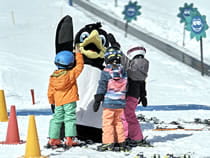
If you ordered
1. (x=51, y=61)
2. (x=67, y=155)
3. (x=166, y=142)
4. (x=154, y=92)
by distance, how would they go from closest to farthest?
(x=67, y=155)
(x=166, y=142)
(x=154, y=92)
(x=51, y=61)

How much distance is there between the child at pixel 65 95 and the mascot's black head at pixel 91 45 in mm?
561

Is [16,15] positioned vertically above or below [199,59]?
above

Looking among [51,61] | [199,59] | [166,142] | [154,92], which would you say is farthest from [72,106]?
[199,59]

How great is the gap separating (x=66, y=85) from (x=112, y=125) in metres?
0.88

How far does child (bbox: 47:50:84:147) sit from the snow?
0.35 meters

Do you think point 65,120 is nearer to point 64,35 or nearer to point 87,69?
point 87,69

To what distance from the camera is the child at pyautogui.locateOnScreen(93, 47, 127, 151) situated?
7883 millimetres

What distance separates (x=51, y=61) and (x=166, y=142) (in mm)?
12255

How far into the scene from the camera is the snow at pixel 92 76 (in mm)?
8539

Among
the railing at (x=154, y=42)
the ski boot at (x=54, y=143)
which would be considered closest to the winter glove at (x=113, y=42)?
the ski boot at (x=54, y=143)

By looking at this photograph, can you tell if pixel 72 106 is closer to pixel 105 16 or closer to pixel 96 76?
pixel 96 76

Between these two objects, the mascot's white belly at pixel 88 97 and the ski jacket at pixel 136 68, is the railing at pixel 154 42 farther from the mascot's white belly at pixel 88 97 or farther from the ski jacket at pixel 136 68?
the ski jacket at pixel 136 68

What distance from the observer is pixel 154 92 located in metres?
17.1

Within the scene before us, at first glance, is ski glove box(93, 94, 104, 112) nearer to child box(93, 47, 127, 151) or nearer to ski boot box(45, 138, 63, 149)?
child box(93, 47, 127, 151)
